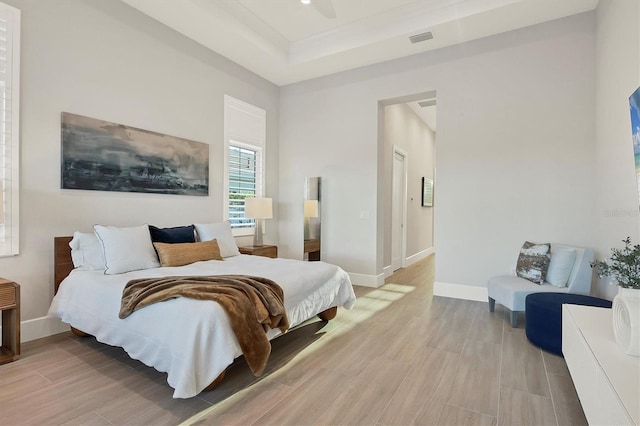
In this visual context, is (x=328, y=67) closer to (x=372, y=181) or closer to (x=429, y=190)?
(x=372, y=181)

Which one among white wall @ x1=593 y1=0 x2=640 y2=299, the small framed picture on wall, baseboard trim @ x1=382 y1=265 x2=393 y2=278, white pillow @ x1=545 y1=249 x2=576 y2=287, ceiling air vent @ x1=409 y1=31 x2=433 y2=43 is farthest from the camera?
the small framed picture on wall

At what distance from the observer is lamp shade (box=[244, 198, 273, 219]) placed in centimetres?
477

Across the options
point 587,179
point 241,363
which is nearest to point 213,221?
point 241,363

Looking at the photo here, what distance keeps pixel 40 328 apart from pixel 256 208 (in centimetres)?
263

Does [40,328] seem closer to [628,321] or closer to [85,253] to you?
[85,253]

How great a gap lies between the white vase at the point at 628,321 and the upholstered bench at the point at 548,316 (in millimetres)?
1064

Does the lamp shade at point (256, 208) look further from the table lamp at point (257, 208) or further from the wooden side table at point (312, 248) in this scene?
the wooden side table at point (312, 248)

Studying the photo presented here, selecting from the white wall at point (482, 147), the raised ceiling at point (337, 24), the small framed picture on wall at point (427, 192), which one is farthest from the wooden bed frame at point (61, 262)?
the small framed picture on wall at point (427, 192)

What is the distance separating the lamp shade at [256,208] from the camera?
4.77 metres

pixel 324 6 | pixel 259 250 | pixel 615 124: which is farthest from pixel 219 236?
pixel 615 124

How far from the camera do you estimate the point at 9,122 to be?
2779 millimetres

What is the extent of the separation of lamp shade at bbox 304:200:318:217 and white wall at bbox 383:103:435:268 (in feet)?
3.79

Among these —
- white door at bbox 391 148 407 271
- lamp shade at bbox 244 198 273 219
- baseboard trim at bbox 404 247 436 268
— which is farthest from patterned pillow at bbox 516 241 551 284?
lamp shade at bbox 244 198 273 219

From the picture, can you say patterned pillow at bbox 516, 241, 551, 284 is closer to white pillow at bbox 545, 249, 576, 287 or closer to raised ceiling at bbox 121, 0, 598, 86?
white pillow at bbox 545, 249, 576, 287
